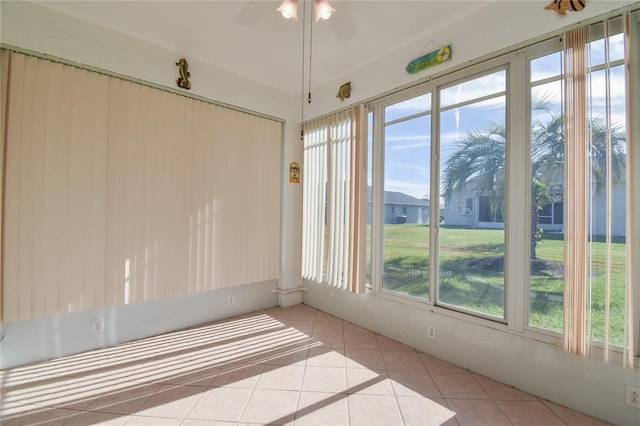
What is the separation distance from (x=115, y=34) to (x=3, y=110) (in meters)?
1.15

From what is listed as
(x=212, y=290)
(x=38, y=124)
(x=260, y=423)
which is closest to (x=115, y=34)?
(x=38, y=124)

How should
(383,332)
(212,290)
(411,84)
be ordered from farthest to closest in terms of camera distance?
(212,290) → (383,332) → (411,84)

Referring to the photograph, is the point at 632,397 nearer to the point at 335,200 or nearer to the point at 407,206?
the point at 407,206

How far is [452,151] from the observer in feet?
8.39

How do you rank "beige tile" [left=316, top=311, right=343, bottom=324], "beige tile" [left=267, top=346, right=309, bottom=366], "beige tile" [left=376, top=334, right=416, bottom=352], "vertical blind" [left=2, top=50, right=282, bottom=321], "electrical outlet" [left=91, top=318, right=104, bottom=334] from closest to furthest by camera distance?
"vertical blind" [left=2, top=50, right=282, bottom=321] < "beige tile" [left=267, top=346, right=309, bottom=366] < "electrical outlet" [left=91, top=318, right=104, bottom=334] < "beige tile" [left=376, top=334, right=416, bottom=352] < "beige tile" [left=316, top=311, right=343, bottom=324]

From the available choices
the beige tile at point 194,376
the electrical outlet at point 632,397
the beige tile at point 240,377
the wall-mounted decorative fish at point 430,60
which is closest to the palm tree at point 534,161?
the wall-mounted decorative fish at point 430,60

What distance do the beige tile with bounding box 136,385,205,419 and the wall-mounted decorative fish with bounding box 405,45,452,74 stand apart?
340 centimetres

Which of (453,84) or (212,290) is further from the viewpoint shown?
(212,290)

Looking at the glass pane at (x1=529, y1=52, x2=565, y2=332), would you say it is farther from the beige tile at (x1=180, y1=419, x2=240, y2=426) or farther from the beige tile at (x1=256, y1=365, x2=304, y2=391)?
the beige tile at (x1=180, y1=419, x2=240, y2=426)

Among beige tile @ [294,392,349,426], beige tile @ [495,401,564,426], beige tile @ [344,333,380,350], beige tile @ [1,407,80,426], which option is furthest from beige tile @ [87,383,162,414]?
beige tile @ [495,401,564,426]

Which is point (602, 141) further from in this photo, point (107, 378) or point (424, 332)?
point (107, 378)

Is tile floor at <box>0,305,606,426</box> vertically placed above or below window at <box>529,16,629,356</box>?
below

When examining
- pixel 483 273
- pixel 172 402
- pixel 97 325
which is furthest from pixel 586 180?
pixel 97 325

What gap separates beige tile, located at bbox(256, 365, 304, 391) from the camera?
2.09 metres
